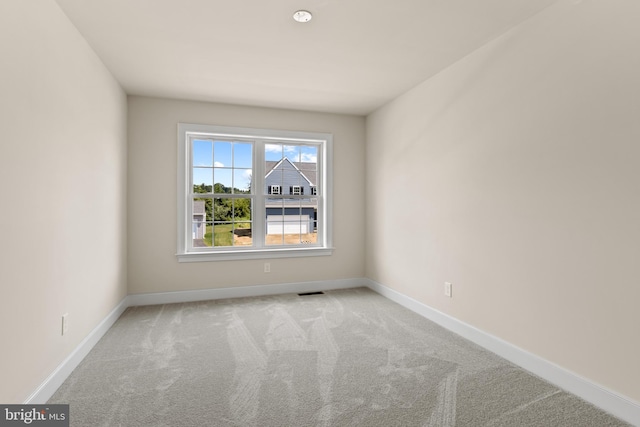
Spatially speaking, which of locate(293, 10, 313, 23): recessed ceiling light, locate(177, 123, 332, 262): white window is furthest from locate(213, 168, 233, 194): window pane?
locate(293, 10, 313, 23): recessed ceiling light

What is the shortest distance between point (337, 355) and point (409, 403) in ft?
2.38

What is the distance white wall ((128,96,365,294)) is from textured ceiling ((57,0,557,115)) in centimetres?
34

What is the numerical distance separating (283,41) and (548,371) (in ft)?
9.89

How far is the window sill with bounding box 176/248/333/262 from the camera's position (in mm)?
3932

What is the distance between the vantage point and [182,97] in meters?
3.79

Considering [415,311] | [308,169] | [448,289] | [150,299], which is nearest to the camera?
[448,289]

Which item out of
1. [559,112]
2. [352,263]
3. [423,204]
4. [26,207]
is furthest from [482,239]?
[26,207]

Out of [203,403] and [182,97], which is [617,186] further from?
[182,97]

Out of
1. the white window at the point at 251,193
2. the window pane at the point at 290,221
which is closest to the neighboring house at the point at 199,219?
the white window at the point at 251,193

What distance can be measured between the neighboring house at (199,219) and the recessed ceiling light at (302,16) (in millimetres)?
2593

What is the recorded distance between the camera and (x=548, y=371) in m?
2.15

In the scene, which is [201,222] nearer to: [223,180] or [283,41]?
[223,180]

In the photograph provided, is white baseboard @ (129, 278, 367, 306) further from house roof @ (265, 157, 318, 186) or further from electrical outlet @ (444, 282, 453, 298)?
electrical outlet @ (444, 282, 453, 298)

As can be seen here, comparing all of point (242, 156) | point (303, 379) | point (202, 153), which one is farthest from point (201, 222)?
point (303, 379)
